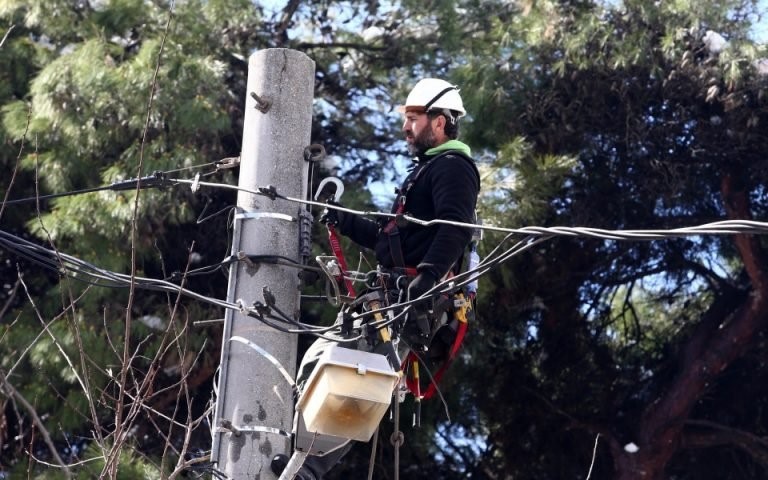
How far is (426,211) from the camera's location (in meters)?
5.54

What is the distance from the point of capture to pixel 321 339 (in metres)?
5.23

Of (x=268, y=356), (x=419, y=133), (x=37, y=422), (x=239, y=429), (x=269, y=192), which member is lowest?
(x=37, y=422)

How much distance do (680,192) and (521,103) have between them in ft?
4.69

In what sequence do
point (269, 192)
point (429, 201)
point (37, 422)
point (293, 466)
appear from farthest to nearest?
point (429, 201) < point (269, 192) < point (293, 466) < point (37, 422)

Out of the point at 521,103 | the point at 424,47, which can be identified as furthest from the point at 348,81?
the point at 521,103

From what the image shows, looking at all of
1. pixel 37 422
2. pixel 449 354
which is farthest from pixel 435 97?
pixel 37 422

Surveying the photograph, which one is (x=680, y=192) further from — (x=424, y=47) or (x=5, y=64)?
(x=5, y=64)

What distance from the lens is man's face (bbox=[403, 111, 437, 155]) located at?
574 centimetres

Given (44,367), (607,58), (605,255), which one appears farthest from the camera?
(605,255)

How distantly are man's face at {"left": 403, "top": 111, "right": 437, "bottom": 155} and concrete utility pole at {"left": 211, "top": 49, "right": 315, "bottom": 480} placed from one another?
58cm

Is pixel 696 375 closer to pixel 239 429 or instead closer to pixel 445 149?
pixel 445 149

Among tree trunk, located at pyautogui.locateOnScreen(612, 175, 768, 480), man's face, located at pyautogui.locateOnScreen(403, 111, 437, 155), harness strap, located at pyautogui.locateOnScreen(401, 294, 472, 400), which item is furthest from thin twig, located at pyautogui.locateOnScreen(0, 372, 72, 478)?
tree trunk, located at pyautogui.locateOnScreen(612, 175, 768, 480)

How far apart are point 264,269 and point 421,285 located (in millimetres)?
616

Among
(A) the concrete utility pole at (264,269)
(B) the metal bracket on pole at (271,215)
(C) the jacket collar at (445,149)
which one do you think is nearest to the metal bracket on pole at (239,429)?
(A) the concrete utility pole at (264,269)
